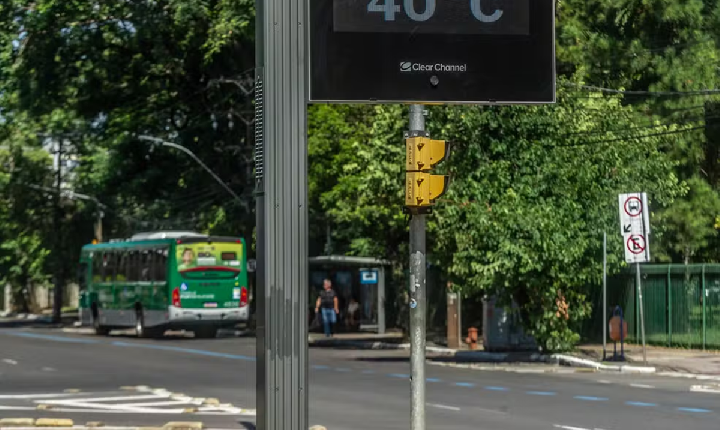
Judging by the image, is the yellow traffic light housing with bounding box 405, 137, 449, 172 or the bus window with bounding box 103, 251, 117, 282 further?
the bus window with bounding box 103, 251, 117, 282

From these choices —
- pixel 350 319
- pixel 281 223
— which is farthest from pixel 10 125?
pixel 281 223

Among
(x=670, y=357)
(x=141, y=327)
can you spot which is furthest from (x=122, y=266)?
(x=670, y=357)

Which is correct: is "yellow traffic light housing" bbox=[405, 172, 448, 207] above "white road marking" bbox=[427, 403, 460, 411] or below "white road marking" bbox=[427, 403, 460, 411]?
above

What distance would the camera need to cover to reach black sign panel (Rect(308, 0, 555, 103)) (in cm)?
1104

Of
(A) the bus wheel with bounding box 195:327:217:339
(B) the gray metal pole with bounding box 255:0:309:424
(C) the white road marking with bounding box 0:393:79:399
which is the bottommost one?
(C) the white road marking with bounding box 0:393:79:399

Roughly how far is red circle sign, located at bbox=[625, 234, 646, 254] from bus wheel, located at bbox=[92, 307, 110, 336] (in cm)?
2781

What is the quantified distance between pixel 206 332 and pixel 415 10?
129 ft

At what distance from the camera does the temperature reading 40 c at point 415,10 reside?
11078 mm

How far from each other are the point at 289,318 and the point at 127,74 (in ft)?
137

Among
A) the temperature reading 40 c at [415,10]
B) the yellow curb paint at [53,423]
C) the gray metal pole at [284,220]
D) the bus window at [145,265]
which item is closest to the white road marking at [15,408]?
the yellow curb paint at [53,423]

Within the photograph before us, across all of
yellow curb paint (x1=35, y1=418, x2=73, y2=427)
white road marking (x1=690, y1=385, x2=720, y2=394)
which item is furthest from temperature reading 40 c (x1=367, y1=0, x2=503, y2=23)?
white road marking (x1=690, y1=385, x2=720, y2=394)

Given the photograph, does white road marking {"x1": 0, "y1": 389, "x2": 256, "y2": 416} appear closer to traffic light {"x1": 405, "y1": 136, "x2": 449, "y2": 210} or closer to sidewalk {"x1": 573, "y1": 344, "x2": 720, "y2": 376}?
traffic light {"x1": 405, "y1": 136, "x2": 449, "y2": 210}

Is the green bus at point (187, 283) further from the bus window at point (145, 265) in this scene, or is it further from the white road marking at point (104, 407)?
the white road marking at point (104, 407)

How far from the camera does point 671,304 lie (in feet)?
123
